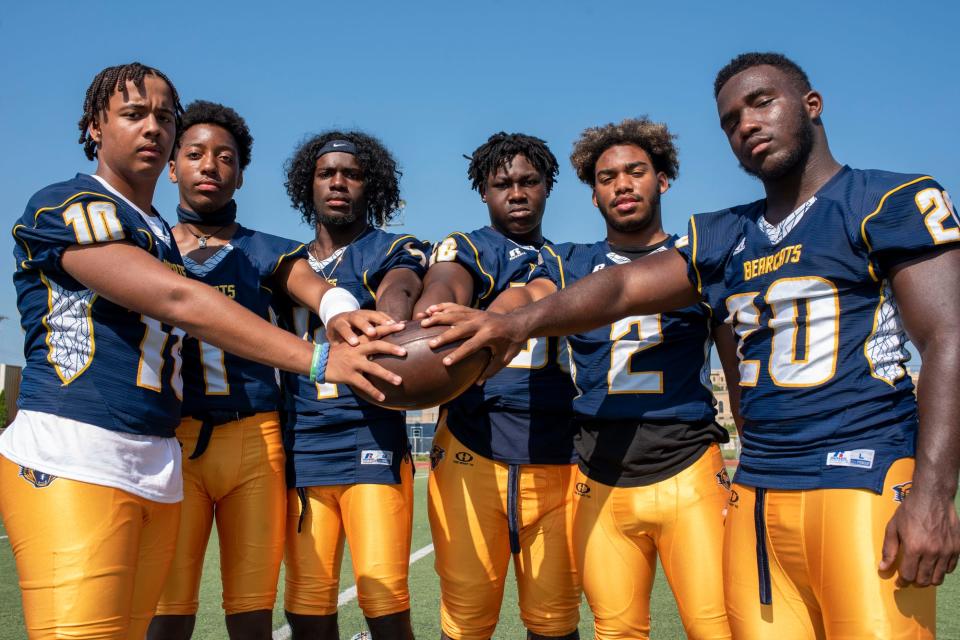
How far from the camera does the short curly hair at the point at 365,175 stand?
4.45 meters

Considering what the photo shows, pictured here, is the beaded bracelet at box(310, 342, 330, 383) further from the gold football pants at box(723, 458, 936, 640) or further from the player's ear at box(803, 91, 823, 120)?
the player's ear at box(803, 91, 823, 120)

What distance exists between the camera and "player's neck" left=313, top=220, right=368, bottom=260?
13.6ft

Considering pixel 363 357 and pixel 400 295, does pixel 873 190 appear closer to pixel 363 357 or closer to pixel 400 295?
pixel 363 357

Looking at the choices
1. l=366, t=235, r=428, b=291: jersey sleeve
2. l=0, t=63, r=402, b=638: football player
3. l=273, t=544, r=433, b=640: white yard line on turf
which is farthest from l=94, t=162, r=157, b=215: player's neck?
l=273, t=544, r=433, b=640: white yard line on turf

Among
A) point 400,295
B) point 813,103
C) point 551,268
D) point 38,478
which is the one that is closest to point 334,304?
point 400,295

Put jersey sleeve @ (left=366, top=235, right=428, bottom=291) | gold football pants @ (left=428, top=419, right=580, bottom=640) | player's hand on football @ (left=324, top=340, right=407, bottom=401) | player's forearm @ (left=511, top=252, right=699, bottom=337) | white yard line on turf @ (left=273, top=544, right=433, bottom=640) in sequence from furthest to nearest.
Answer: white yard line on turf @ (left=273, top=544, right=433, bottom=640)
jersey sleeve @ (left=366, top=235, right=428, bottom=291)
gold football pants @ (left=428, top=419, right=580, bottom=640)
player's forearm @ (left=511, top=252, right=699, bottom=337)
player's hand on football @ (left=324, top=340, right=407, bottom=401)

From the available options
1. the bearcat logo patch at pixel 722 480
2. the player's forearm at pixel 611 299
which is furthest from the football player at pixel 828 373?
the bearcat logo patch at pixel 722 480

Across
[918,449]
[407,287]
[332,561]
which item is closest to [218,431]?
[332,561]

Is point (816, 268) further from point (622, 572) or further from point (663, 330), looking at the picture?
point (622, 572)

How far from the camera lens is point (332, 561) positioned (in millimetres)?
3723

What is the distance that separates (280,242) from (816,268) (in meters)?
2.40

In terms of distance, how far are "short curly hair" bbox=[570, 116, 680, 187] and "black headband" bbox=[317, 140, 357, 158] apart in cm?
116

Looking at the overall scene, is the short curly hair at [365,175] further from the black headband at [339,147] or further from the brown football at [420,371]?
the brown football at [420,371]

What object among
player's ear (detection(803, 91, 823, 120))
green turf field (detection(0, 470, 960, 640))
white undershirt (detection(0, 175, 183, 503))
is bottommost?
green turf field (detection(0, 470, 960, 640))
